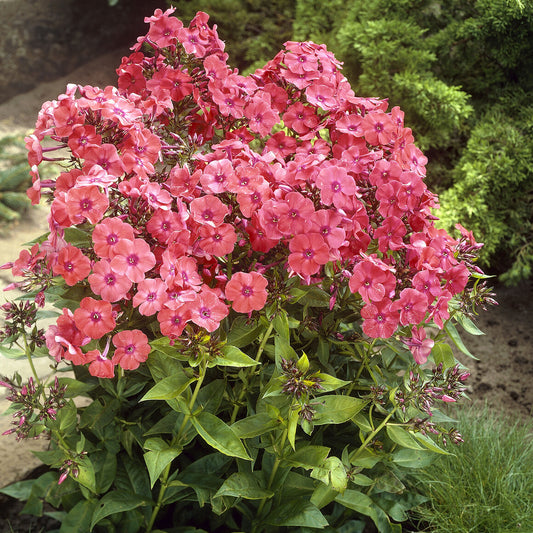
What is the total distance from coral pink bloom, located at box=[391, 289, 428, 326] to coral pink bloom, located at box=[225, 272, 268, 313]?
0.33 metres

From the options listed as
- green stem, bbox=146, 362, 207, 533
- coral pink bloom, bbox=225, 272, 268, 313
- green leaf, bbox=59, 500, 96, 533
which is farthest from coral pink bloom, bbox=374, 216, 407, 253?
green leaf, bbox=59, 500, 96, 533

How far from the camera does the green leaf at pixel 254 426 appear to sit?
62.4 inches

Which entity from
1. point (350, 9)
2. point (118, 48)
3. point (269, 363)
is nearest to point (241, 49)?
point (350, 9)

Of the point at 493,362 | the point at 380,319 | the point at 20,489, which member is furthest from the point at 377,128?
the point at 493,362

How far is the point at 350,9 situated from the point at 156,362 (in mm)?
3414

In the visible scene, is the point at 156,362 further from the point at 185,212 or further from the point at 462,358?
the point at 462,358

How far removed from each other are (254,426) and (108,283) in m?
0.55

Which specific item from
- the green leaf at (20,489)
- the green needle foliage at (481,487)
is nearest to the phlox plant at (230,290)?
the green leaf at (20,489)

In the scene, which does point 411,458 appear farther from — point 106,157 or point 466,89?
point 466,89

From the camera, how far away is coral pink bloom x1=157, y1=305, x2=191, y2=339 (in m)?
1.39

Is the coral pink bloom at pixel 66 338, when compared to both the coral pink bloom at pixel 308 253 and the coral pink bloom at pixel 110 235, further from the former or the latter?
the coral pink bloom at pixel 308 253

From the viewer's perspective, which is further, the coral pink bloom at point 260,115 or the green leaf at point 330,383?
the coral pink bloom at point 260,115

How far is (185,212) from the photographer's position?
148 centimetres

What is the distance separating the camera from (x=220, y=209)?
146cm
